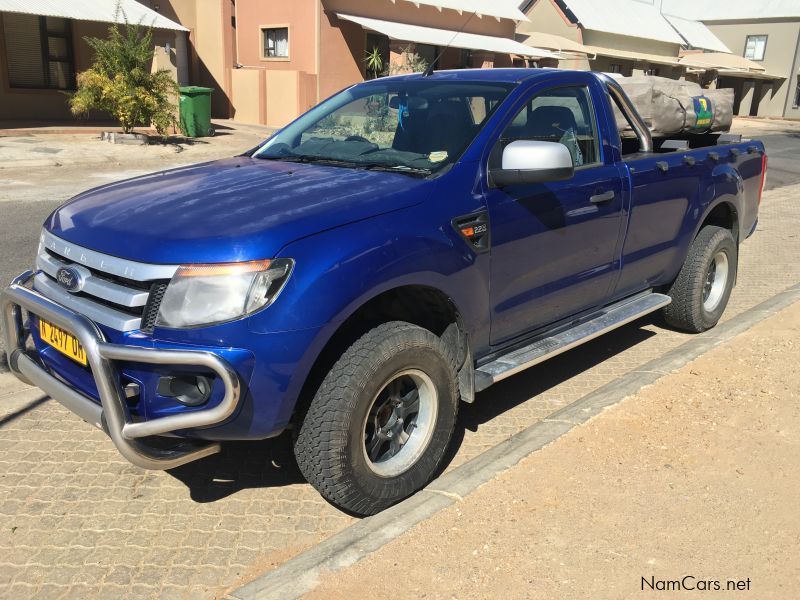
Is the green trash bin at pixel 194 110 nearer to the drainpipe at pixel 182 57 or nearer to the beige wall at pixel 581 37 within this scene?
the drainpipe at pixel 182 57

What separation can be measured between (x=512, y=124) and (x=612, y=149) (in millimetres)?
916

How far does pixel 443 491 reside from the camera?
335 centimetres

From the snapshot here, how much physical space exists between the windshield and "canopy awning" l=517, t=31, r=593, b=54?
92.2ft

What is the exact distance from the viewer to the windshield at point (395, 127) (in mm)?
3854

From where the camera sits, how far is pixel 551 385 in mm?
4914

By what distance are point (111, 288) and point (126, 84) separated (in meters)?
14.6

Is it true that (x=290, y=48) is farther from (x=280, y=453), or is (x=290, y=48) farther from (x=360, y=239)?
(x=360, y=239)

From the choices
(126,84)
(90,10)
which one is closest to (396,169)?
(126,84)

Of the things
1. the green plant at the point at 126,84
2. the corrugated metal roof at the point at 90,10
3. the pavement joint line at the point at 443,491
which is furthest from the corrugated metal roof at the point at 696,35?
the pavement joint line at the point at 443,491

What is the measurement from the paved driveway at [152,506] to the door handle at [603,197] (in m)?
1.22

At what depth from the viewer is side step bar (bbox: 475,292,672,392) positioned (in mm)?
3801

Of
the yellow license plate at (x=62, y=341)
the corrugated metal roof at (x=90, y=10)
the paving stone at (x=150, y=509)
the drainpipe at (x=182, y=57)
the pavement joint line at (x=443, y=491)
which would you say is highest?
the corrugated metal roof at (x=90, y=10)

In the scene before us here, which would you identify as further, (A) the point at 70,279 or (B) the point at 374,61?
(B) the point at 374,61

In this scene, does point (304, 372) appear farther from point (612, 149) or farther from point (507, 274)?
point (612, 149)
